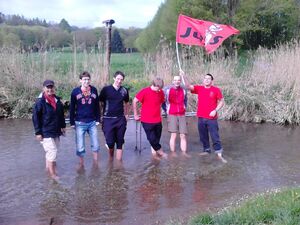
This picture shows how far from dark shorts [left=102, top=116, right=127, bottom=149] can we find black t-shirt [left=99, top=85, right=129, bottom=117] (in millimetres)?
110

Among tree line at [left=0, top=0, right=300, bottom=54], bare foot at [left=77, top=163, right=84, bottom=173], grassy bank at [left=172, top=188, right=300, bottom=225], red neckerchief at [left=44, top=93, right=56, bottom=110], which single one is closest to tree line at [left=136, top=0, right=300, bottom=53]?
tree line at [left=0, top=0, right=300, bottom=54]

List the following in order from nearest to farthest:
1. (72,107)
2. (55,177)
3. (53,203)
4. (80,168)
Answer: (53,203)
(55,177)
(72,107)
(80,168)

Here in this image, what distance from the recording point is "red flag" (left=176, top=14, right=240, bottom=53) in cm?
941

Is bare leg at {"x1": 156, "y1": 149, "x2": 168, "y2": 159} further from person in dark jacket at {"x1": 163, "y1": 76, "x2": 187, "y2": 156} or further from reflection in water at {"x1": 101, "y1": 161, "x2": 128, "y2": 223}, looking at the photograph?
reflection in water at {"x1": 101, "y1": 161, "x2": 128, "y2": 223}

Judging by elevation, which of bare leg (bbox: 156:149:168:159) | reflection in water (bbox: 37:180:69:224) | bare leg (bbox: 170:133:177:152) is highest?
bare leg (bbox: 170:133:177:152)

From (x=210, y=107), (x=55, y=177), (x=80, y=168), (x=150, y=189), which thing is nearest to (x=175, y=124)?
(x=210, y=107)

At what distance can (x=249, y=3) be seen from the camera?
81.9 feet

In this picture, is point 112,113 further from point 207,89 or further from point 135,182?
point 207,89

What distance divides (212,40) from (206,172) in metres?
3.03

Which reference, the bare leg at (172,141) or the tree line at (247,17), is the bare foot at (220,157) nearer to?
the bare leg at (172,141)

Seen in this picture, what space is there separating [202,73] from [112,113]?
279 inches

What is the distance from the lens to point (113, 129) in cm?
831

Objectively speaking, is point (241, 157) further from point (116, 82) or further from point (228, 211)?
point (228, 211)

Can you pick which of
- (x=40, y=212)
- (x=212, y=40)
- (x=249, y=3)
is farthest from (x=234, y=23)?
(x=40, y=212)
